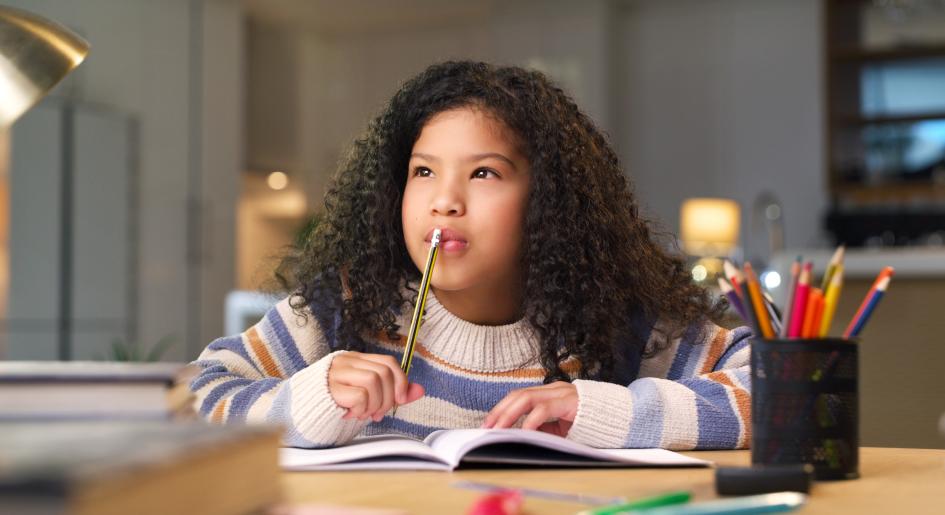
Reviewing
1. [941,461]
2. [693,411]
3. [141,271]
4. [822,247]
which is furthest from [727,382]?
[822,247]

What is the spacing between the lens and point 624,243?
121 centimetres

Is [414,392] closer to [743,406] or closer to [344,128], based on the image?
[743,406]

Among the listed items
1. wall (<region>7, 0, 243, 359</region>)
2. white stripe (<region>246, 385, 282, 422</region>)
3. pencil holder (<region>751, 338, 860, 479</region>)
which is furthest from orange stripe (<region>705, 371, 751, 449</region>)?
wall (<region>7, 0, 243, 359</region>)

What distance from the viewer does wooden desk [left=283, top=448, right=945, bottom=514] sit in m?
0.64

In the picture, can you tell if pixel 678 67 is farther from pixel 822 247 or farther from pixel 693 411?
pixel 693 411

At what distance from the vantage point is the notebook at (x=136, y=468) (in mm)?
317

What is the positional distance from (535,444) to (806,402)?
8.0 inches

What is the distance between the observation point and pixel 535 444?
32.1 inches

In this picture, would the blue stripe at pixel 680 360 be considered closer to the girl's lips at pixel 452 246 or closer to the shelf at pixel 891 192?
the girl's lips at pixel 452 246

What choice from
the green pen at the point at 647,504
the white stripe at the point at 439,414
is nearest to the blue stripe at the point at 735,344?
the white stripe at the point at 439,414

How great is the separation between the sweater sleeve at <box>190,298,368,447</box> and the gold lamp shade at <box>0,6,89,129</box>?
292mm

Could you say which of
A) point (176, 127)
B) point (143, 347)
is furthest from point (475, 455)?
point (176, 127)

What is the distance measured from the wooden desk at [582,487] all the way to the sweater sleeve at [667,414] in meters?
0.13

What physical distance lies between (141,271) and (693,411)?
4613 mm
